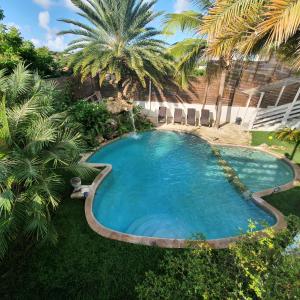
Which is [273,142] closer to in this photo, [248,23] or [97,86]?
[248,23]

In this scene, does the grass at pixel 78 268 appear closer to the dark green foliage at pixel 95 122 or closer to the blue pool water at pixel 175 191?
the blue pool water at pixel 175 191

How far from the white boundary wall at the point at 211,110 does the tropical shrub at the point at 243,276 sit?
11545mm

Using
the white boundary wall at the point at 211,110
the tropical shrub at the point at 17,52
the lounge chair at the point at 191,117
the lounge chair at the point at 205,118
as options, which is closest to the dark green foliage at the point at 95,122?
the tropical shrub at the point at 17,52

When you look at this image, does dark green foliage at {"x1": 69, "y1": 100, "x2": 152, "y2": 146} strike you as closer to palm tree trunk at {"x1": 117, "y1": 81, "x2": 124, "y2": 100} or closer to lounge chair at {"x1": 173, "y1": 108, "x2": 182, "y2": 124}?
palm tree trunk at {"x1": 117, "y1": 81, "x2": 124, "y2": 100}

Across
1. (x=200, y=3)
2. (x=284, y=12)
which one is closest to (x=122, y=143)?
(x=200, y=3)

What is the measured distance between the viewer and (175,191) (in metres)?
8.00

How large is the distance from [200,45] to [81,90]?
8.39m

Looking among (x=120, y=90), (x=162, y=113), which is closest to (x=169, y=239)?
(x=162, y=113)

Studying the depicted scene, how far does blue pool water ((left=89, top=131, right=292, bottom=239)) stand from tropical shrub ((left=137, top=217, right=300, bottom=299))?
122 centimetres

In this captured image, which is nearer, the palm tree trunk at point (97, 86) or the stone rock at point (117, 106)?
the stone rock at point (117, 106)

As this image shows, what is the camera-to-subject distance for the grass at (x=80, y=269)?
4.29 meters

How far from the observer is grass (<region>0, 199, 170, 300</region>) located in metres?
4.29

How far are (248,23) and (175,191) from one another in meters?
5.82

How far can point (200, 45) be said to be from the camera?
10.1 metres
